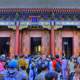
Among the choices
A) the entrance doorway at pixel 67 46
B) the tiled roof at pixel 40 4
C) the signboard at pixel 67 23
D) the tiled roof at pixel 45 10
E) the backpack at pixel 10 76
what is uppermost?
the tiled roof at pixel 40 4

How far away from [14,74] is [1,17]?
20079mm

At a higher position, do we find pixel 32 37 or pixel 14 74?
pixel 32 37

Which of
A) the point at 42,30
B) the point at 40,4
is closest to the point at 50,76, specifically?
the point at 42,30

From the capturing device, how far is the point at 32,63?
13.9m

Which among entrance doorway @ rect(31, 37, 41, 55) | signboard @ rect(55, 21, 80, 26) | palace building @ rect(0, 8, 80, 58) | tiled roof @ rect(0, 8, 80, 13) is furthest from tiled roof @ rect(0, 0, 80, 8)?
entrance doorway @ rect(31, 37, 41, 55)

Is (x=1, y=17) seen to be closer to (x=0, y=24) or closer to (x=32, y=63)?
(x=0, y=24)

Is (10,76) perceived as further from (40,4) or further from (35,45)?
(40,4)

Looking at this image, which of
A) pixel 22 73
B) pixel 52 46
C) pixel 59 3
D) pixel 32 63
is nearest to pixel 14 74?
pixel 22 73

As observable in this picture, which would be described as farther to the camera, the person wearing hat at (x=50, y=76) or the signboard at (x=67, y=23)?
the signboard at (x=67, y=23)

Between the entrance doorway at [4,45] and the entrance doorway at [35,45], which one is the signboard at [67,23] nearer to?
the entrance doorway at [35,45]

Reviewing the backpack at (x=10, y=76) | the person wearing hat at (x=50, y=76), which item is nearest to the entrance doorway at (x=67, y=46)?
the backpack at (x=10, y=76)

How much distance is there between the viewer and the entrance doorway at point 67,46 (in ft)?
89.3

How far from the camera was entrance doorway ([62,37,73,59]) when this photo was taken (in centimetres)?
2722

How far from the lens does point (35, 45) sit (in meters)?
28.1
